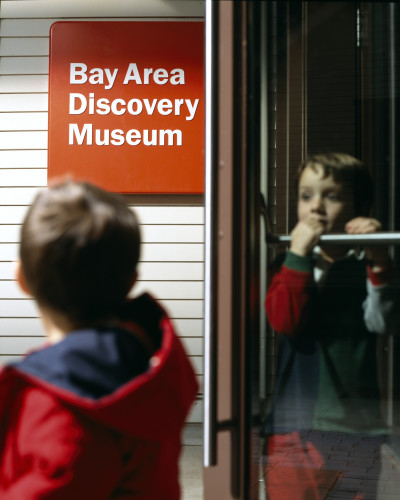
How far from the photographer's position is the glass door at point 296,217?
7.66 ft

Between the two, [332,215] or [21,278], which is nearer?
[21,278]

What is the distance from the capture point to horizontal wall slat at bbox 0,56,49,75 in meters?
5.52

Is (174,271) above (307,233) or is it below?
below

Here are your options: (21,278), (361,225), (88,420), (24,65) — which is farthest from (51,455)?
(24,65)

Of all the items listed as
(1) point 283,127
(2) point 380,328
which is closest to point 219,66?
(1) point 283,127

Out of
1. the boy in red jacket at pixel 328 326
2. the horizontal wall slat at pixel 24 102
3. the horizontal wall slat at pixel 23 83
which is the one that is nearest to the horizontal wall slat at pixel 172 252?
the horizontal wall slat at pixel 24 102

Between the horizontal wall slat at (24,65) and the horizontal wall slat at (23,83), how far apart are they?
0.03 m

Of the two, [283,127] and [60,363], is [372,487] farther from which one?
[60,363]

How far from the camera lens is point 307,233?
8.27 feet

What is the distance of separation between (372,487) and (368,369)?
1.60 ft

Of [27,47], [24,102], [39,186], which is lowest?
[39,186]

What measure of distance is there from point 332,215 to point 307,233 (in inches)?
4.1

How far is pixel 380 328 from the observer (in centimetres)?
254

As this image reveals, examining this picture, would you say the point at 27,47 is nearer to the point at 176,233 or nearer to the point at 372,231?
the point at 176,233
